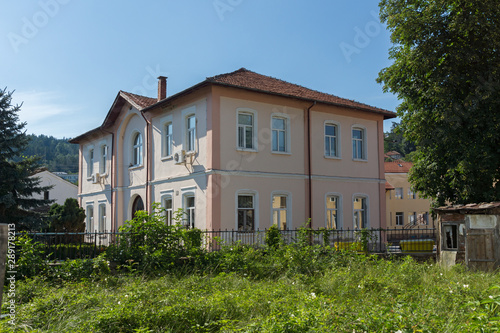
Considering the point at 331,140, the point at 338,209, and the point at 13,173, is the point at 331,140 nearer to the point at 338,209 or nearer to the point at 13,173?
the point at 338,209

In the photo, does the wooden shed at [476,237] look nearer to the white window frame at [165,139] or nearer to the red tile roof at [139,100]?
the white window frame at [165,139]

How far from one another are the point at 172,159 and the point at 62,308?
1358 cm

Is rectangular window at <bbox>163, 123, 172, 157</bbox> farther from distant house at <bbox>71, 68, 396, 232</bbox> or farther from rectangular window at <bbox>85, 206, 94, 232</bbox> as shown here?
rectangular window at <bbox>85, 206, 94, 232</bbox>

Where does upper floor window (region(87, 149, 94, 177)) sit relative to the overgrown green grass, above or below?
above

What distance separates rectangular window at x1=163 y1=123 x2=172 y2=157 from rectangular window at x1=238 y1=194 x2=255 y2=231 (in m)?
4.38

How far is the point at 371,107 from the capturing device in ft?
78.4

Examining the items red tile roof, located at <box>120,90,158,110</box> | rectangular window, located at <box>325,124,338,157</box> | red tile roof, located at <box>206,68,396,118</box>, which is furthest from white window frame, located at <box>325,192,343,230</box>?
red tile roof, located at <box>120,90,158,110</box>

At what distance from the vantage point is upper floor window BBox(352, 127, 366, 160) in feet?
76.4

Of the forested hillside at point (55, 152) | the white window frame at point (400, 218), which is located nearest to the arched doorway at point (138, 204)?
the white window frame at point (400, 218)

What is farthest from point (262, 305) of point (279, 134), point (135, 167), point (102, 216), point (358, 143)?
point (102, 216)

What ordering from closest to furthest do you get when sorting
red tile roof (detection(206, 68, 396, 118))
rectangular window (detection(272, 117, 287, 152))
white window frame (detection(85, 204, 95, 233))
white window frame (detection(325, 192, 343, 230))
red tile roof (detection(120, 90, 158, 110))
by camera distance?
red tile roof (detection(206, 68, 396, 118))
rectangular window (detection(272, 117, 287, 152))
white window frame (detection(325, 192, 343, 230))
red tile roof (detection(120, 90, 158, 110))
white window frame (detection(85, 204, 95, 233))

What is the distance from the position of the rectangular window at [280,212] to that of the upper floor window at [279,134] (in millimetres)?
2081

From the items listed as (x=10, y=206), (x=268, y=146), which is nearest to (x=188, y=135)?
(x=268, y=146)

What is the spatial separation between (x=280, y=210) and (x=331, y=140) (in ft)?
14.8
